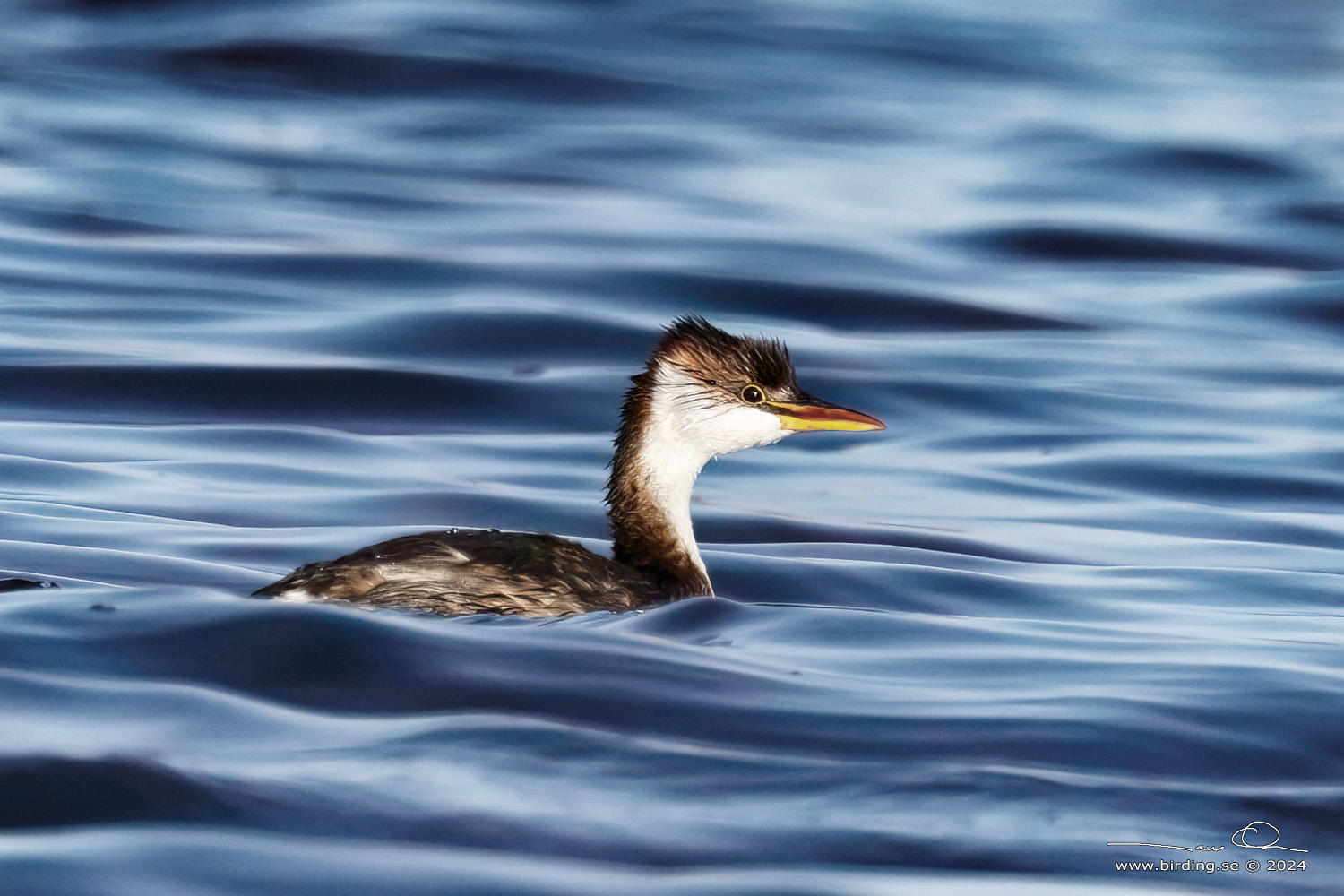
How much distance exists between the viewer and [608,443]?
431 inches

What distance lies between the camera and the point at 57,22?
23453mm

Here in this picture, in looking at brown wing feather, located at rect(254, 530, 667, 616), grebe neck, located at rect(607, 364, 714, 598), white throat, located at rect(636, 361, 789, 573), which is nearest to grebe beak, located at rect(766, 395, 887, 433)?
white throat, located at rect(636, 361, 789, 573)

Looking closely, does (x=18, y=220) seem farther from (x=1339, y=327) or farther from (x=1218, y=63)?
(x=1218, y=63)

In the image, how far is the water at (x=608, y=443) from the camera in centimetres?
504

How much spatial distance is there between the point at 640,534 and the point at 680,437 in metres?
0.39

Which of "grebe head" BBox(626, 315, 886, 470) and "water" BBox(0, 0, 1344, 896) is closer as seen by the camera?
"water" BBox(0, 0, 1344, 896)

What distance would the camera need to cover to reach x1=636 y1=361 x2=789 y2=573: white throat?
744 centimetres

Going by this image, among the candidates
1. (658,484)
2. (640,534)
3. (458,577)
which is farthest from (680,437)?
(458,577)

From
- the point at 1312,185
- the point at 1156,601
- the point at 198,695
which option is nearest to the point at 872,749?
the point at 198,695

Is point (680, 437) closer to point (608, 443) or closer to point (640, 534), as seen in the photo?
point (640, 534)
